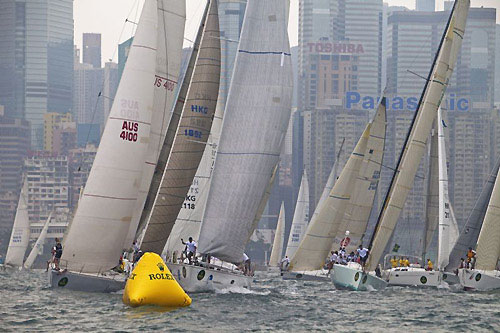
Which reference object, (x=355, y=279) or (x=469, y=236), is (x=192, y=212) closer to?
(x=355, y=279)

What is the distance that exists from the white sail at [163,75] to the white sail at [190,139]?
150 cm

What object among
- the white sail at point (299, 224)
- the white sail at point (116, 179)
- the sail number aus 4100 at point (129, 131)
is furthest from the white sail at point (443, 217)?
the white sail at point (299, 224)

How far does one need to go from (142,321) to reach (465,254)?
24.6 metres

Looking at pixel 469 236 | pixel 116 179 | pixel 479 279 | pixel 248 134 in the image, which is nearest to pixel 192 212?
pixel 248 134

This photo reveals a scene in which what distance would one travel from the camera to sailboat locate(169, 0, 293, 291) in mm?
36281

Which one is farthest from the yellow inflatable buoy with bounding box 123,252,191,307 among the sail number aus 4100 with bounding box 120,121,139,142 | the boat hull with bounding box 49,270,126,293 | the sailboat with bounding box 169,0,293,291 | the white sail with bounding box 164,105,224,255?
the white sail with bounding box 164,105,224,255

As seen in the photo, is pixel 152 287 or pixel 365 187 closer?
pixel 152 287

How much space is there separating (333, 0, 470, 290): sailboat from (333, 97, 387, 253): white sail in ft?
18.8

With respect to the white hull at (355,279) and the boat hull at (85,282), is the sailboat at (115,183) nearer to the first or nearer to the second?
the boat hull at (85,282)

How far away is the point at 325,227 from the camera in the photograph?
50406mm

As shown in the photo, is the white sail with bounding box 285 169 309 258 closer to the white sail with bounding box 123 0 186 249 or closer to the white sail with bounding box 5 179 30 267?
the white sail with bounding box 5 179 30 267

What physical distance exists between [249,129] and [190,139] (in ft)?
7.59

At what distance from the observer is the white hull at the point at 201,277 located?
117 feet

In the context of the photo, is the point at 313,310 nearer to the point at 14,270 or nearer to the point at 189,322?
the point at 189,322
